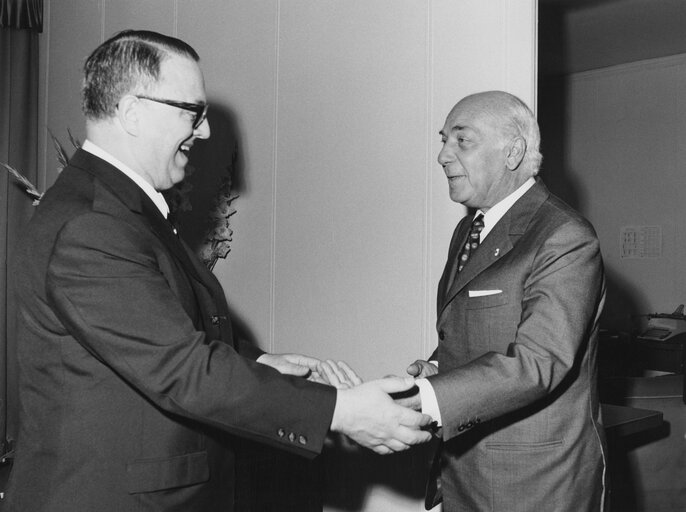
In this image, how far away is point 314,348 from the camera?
335 centimetres

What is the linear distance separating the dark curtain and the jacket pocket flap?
11.7 ft

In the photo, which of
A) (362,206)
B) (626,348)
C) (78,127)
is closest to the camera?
(362,206)

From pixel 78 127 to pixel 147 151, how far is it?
10.8 ft

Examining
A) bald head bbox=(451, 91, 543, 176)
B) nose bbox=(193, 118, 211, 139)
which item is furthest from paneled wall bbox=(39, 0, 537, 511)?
nose bbox=(193, 118, 211, 139)

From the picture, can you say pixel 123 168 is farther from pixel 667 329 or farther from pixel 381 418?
pixel 667 329

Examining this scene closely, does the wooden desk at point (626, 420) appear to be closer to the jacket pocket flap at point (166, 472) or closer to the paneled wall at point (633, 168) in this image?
the jacket pocket flap at point (166, 472)

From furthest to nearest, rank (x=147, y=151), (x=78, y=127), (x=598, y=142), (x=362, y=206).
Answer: (x=598, y=142) → (x=78, y=127) → (x=362, y=206) → (x=147, y=151)

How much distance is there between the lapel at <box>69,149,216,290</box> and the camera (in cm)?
166

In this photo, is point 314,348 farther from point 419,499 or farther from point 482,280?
point 482,280

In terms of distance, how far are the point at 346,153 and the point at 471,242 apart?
1.09 meters

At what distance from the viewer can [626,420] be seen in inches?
120

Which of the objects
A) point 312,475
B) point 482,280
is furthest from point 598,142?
point 482,280

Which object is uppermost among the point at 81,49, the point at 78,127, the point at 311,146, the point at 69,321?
the point at 81,49

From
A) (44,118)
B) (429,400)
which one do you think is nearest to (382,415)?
(429,400)
